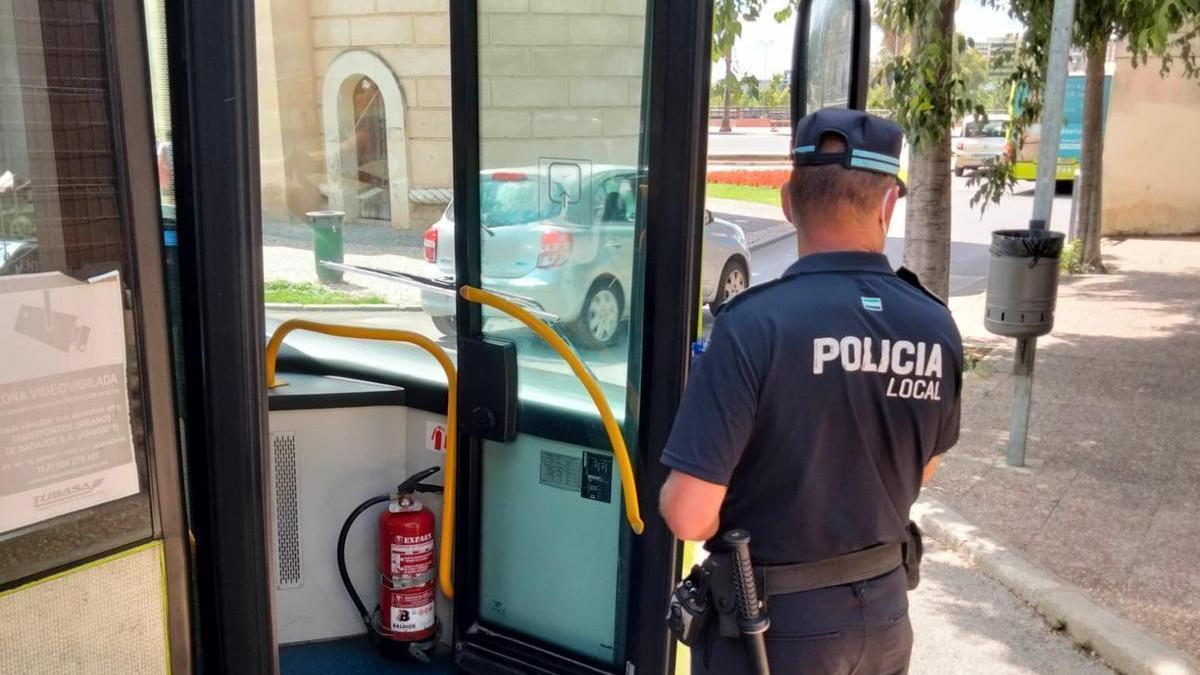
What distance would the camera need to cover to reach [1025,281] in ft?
18.9

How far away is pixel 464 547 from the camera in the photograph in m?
2.99

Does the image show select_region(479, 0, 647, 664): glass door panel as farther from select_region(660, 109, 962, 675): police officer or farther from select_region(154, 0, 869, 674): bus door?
select_region(660, 109, 962, 675): police officer

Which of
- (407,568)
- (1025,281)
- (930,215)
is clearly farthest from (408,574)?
(930,215)

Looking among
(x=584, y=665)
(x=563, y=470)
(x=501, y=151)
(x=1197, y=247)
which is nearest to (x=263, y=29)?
(x=501, y=151)

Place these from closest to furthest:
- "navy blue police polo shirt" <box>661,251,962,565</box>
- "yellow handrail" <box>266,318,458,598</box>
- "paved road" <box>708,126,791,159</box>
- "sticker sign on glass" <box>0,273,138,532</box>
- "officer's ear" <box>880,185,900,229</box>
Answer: "sticker sign on glass" <box>0,273,138,532</box>
"navy blue police polo shirt" <box>661,251,962,565</box>
"officer's ear" <box>880,185,900,229</box>
"yellow handrail" <box>266,318,458,598</box>
"paved road" <box>708,126,791,159</box>

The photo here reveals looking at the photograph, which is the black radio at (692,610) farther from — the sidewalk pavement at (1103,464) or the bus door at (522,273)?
the sidewalk pavement at (1103,464)

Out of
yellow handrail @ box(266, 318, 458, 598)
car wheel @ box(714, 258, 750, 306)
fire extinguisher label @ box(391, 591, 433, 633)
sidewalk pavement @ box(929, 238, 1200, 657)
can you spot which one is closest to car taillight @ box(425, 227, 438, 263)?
yellow handrail @ box(266, 318, 458, 598)

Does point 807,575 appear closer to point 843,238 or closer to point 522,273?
point 843,238

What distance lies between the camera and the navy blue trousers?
198 cm

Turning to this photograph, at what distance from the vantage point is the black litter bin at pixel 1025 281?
574 cm

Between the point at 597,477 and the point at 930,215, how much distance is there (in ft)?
19.3

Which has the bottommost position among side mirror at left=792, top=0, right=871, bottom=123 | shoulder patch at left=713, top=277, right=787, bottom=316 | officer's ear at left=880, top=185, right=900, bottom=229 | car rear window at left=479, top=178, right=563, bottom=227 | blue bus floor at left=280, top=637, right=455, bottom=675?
blue bus floor at left=280, top=637, right=455, bottom=675

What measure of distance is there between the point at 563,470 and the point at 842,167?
1236 millimetres

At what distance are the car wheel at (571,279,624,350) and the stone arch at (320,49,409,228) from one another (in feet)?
2.25
